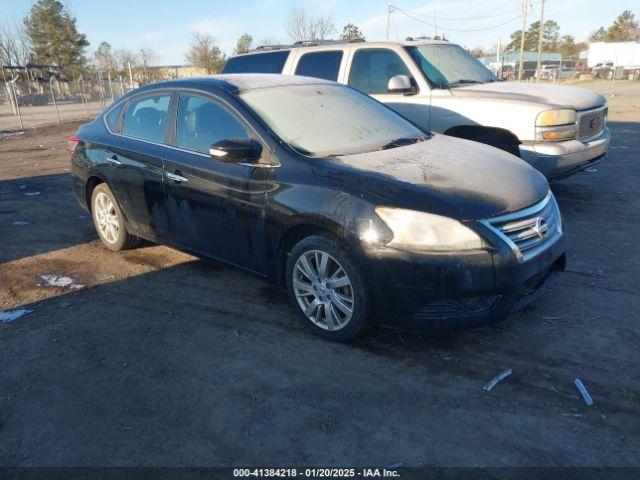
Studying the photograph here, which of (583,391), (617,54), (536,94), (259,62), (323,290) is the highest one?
(617,54)

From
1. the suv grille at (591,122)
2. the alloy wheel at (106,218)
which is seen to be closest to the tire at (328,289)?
the alloy wheel at (106,218)

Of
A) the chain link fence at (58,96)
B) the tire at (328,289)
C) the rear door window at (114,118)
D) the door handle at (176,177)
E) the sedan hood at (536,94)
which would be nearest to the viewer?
the tire at (328,289)

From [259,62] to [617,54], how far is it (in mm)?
57933

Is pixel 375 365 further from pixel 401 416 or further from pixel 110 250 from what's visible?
pixel 110 250

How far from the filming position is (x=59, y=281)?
15.5 feet

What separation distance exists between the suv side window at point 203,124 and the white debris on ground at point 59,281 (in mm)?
1586

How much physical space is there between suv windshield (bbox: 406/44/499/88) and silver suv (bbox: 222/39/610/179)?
0.02m

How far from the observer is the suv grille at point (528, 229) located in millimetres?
3057

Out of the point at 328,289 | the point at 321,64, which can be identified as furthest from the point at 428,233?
the point at 321,64

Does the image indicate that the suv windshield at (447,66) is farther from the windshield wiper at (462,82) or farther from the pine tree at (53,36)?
the pine tree at (53,36)

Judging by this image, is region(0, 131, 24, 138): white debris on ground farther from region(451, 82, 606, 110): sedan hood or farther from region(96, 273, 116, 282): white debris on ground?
region(451, 82, 606, 110): sedan hood

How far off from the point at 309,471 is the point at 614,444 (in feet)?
4.75

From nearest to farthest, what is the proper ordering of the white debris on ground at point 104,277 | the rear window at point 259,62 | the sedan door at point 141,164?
the sedan door at point 141,164 → the white debris on ground at point 104,277 → the rear window at point 259,62

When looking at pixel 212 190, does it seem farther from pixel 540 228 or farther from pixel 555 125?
pixel 555 125
